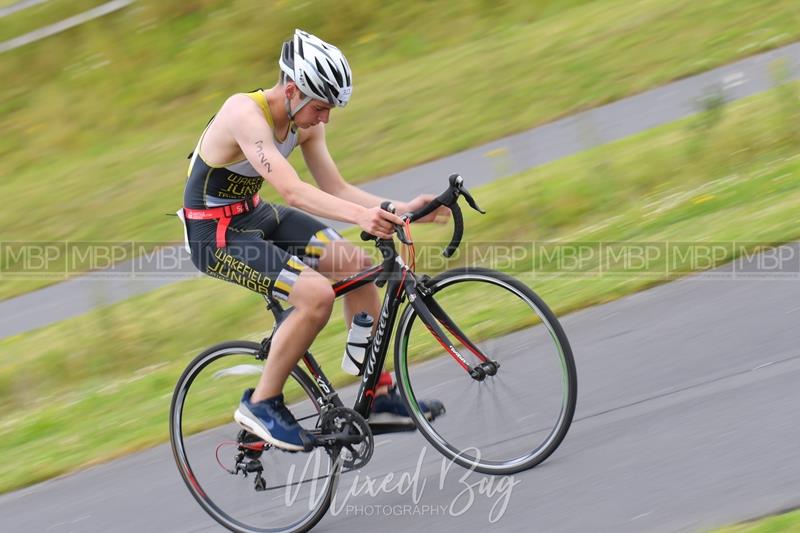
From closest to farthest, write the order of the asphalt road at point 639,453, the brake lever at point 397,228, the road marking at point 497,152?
the asphalt road at point 639,453
the brake lever at point 397,228
the road marking at point 497,152

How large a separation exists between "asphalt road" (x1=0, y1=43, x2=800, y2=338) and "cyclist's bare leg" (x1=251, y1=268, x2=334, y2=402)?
5102 mm

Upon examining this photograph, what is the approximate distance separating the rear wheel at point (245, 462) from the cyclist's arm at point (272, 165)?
849mm

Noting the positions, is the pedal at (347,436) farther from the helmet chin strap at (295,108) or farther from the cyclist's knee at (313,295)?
the helmet chin strap at (295,108)

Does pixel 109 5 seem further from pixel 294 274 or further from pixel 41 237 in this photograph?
pixel 294 274

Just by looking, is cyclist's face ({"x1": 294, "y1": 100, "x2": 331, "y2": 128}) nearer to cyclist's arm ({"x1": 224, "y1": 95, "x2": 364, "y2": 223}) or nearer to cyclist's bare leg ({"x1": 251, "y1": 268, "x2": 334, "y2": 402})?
cyclist's arm ({"x1": 224, "y1": 95, "x2": 364, "y2": 223})

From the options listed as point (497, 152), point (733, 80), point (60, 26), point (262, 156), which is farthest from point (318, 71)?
point (60, 26)

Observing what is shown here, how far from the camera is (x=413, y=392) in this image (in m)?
4.84

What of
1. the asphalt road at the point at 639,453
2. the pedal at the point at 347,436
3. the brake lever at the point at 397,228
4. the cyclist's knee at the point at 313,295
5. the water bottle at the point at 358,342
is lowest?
the asphalt road at the point at 639,453

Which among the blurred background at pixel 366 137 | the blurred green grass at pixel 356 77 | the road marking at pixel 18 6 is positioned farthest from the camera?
the road marking at pixel 18 6

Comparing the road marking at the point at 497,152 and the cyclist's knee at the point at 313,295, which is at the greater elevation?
the cyclist's knee at the point at 313,295

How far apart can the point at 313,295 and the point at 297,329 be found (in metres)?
0.19

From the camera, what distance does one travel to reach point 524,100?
1250cm

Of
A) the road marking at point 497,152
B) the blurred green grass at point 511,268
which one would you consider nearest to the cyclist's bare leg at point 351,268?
the blurred green grass at point 511,268

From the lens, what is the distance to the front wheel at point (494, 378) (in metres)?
4.54
